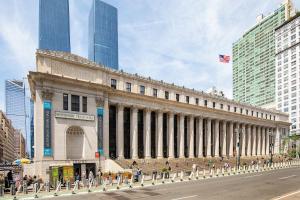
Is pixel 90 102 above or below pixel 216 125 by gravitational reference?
above

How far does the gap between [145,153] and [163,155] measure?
21.0 feet

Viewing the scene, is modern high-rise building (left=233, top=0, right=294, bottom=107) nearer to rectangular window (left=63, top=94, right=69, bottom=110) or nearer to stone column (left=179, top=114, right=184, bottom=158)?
stone column (left=179, top=114, right=184, bottom=158)

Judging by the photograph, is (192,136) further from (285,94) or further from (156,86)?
(285,94)

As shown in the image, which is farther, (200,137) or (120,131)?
(200,137)

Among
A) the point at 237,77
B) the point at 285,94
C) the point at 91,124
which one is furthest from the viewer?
the point at 237,77

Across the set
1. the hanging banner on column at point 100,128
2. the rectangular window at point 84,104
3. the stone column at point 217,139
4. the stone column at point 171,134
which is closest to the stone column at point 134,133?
the hanging banner on column at point 100,128

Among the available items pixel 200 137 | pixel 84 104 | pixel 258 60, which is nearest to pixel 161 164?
pixel 200 137

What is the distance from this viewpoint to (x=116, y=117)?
4906cm

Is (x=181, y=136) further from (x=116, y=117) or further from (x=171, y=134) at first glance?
(x=116, y=117)

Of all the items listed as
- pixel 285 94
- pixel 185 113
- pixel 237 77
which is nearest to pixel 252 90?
pixel 237 77

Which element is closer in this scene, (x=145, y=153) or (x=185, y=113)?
(x=145, y=153)

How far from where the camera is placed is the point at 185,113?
60.0m

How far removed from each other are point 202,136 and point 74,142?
33.1 meters

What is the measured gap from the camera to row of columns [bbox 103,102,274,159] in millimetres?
Result: 49312
